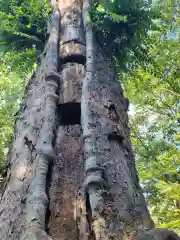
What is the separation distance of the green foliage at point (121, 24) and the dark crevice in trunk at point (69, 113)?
1.41 meters

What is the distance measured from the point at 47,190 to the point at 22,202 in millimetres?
209

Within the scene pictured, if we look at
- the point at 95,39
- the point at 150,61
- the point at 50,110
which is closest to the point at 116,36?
the point at 95,39

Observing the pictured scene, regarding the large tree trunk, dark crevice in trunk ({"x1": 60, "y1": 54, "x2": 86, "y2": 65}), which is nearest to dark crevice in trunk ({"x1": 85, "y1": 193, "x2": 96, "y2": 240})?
the large tree trunk

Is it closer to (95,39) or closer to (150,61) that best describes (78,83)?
(95,39)

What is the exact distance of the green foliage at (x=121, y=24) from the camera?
4098mm

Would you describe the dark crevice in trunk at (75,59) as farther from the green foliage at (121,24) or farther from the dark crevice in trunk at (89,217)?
the dark crevice in trunk at (89,217)

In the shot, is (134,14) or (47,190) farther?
(134,14)

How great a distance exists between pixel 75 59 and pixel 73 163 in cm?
164

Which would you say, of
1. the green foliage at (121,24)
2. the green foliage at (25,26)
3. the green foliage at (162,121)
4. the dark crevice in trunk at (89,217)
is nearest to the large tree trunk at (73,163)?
the dark crevice in trunk at (89,217)

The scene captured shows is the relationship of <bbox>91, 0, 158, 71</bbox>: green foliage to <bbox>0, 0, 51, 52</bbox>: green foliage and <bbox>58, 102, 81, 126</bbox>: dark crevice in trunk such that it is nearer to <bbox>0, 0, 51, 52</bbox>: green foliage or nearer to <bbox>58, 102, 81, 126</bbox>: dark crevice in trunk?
<bbox>0, 0, 51, 52</bbox>: green foliage

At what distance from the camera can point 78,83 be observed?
3.15m

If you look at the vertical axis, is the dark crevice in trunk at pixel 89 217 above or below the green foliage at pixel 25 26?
below

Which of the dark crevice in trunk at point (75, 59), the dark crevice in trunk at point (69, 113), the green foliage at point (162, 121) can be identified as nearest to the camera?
the dark crevice in trunk at point (69, 113)

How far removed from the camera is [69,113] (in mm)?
3035
